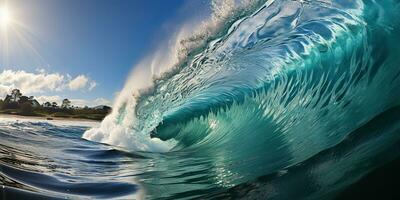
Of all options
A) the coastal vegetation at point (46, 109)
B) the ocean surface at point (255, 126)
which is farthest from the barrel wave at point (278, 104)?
the coastal vegetation at point (46, 109)

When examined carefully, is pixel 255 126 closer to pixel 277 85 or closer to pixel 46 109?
pixel 277 85

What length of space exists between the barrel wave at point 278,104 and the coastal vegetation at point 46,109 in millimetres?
109

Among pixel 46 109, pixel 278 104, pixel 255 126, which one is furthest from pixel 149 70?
pixel 278 104

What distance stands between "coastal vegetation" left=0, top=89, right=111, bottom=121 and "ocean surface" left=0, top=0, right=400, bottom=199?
0.09 meters

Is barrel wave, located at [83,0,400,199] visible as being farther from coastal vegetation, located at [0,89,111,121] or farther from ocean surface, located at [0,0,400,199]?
coastal vegetation, located at [0,89,111,121]

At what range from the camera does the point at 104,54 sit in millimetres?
2062

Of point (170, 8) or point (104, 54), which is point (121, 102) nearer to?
point (104, 54)

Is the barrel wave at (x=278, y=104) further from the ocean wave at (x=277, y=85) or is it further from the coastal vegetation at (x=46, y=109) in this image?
the coastal vegetation at (x=46, y=109)

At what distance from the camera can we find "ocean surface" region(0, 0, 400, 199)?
2.10m

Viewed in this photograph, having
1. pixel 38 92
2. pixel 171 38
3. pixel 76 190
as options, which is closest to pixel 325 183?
pixel 171 38

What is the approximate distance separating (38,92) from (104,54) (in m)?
0.44

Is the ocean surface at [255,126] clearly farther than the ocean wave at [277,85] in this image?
No

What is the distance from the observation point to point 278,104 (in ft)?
10.8

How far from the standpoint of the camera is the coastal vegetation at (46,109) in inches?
84.7
